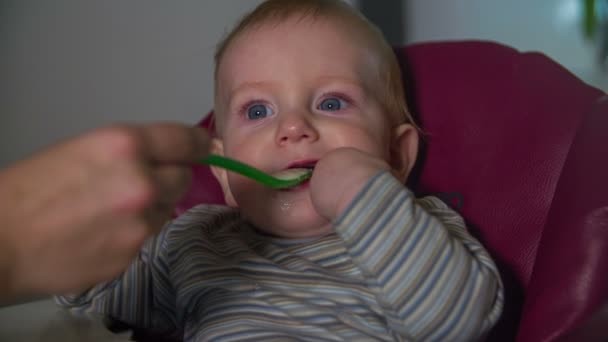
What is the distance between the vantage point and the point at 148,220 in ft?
1.30

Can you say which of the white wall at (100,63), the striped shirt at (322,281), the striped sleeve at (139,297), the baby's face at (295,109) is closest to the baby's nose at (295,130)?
the baby's face at (295,109)

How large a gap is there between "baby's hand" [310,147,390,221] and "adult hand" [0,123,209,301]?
0.85ft

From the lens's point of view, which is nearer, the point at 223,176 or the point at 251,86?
the point at 251,86

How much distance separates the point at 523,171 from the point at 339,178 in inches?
15.0

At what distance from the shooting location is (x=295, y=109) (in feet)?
2.46

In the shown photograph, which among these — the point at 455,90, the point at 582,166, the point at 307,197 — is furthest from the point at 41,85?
the point at 582,166

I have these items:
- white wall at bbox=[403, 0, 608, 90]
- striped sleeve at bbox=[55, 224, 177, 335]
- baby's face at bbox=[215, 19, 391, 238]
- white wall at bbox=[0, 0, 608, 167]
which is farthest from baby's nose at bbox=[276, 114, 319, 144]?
white wall at bbox=[403, 0, 608, 90]

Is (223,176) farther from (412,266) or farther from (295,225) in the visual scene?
(412,266)

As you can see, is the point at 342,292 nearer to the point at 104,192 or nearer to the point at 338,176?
the point at 338,176

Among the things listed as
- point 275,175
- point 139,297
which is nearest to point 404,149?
point 275,175

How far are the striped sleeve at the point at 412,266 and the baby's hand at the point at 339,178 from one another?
13 mm

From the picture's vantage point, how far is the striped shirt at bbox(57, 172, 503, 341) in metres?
0.58

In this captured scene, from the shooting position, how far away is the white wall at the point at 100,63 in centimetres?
110

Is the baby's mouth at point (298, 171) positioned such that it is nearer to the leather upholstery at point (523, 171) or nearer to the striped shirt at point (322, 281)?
the striped shirt at point (322, 281)
